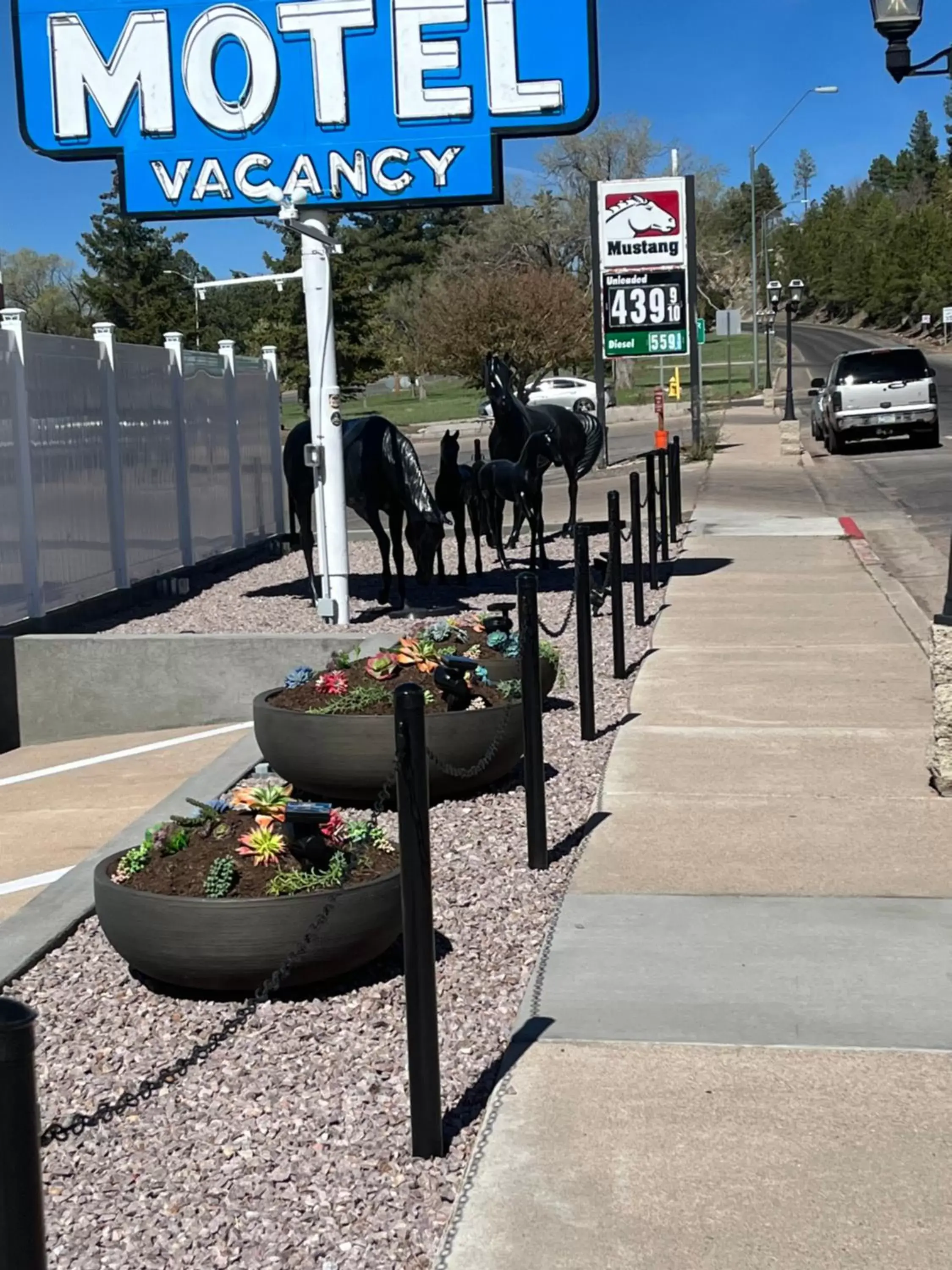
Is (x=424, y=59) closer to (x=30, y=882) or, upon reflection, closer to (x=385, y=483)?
(x=385, y=483)

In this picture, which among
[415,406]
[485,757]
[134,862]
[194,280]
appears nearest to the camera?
[134,862]

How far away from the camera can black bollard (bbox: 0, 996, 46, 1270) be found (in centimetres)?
215

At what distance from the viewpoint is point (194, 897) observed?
494 cm

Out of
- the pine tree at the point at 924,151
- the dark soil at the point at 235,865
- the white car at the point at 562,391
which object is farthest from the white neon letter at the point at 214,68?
the pine tree at the point at 924,151

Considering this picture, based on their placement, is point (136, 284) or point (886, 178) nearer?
point (136, 284)

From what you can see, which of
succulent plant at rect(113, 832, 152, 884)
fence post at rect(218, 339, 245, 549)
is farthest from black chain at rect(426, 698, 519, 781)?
fence post at rect(218, 339, 245, 549)

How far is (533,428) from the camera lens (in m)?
15.7

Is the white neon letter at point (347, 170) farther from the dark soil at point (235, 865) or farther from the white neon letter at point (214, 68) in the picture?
the dark soil at point (235, 865)

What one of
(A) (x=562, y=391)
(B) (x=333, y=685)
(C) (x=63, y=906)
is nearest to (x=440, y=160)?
(B) (x=333, y=685)

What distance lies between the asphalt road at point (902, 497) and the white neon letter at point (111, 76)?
292 inches

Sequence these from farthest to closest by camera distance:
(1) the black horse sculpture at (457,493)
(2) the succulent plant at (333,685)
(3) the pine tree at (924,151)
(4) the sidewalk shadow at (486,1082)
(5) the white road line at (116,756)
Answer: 1. (3) the pine tree at (924,151)
2. (1) the black horse sculpture at (457,493)
3. (5) the white road line at (116,756)
4. (2) the succulent plant at (333,685)
5. (4) the sidewalk shadow at (486,1082)

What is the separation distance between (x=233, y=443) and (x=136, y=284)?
2445 inches

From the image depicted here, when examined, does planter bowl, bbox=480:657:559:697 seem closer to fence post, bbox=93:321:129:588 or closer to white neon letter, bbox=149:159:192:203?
white neon letter, bbox=149:159:192:203

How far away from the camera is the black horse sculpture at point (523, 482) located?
15102mm
